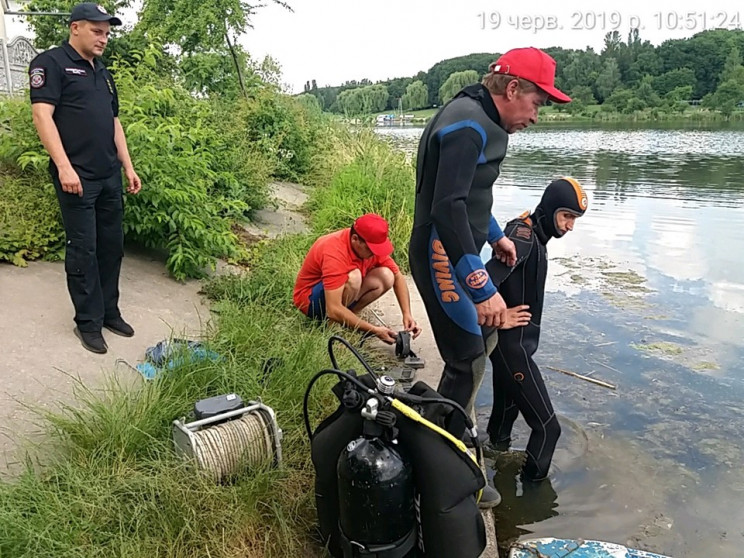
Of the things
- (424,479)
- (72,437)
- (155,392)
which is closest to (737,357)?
(424,479)

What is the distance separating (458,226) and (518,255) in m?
0.82

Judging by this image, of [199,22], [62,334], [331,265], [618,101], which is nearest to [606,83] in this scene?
[618,101]

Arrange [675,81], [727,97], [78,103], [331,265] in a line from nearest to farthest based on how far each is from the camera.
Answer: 1. [78,103]
2. [331,265]
3. [727,97]
4. [675,81]

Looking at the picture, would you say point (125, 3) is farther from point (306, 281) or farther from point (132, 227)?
point (306, 281)

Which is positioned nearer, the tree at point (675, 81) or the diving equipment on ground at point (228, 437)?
the diving equipment on ground at point (228, 437)

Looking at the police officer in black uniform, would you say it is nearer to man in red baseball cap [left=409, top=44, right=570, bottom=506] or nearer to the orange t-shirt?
the orange t-shirt

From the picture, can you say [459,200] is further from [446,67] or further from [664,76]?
[664,76]

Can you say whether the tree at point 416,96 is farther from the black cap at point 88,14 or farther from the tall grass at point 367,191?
the black cap at point 88,14

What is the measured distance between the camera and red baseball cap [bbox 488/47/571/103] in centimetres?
278

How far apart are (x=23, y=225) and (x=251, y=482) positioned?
3465 millimetres

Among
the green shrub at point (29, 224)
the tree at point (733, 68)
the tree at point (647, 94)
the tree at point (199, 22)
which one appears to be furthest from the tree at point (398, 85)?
the tree at point (733, 68)

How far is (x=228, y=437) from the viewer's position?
112 inches

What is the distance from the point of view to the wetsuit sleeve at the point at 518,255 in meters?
3.40

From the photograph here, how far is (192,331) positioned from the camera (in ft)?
15.6
